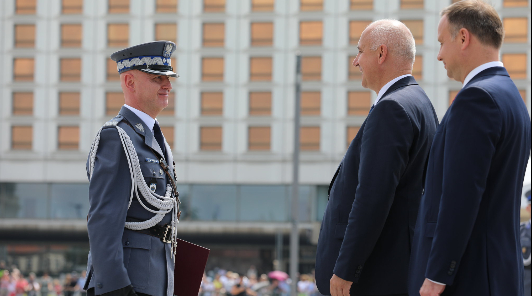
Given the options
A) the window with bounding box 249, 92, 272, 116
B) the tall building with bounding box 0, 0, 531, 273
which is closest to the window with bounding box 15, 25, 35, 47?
the tall building with bounding box 0, 0, 531, 273

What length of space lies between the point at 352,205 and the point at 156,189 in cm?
105

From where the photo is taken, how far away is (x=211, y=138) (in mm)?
45344

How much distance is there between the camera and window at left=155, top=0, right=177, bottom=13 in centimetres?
4525

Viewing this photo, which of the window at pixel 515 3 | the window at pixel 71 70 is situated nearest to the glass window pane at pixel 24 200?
the window at pixel 71 70

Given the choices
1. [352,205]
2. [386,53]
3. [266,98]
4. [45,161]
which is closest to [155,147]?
[352,205]

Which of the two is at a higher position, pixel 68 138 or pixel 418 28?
pixel 418 28

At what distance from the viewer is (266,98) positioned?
4478cm

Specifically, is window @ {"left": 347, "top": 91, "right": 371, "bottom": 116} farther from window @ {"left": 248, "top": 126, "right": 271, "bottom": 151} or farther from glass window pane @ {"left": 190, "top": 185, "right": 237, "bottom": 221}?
glass window pane @ {"left": 190, "top": 185, "right": 237, "bottom": 221}

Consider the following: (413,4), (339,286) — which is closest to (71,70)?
(413,4)

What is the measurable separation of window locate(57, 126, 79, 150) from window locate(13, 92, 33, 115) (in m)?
2.52

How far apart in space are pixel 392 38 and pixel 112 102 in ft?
142

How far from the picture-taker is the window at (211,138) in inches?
1781

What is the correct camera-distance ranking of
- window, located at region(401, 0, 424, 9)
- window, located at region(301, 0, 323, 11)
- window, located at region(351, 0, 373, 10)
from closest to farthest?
window, located at region(401, 0, 424, 9) → window, located at region(351, 0, 373, 10) → window, located at region(301, 0, 323, 11)

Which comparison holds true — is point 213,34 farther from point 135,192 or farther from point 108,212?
point 108,212
